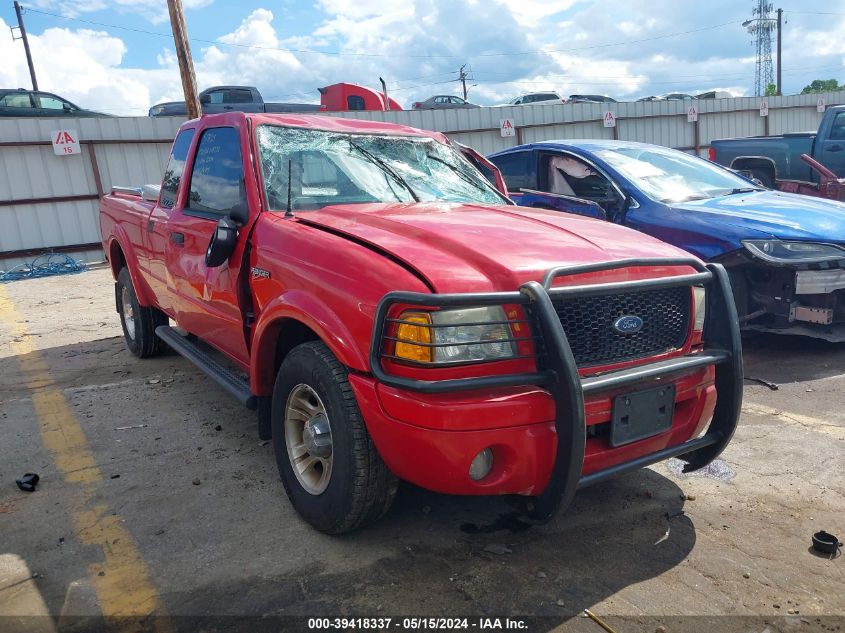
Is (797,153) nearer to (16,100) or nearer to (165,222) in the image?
(165,222)

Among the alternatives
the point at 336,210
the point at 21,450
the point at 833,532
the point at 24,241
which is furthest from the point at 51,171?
the point at 833,532

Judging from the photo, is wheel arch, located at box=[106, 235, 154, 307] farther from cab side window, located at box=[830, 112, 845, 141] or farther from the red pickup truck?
cab side window, located at box=[830, 112, 845, 141]

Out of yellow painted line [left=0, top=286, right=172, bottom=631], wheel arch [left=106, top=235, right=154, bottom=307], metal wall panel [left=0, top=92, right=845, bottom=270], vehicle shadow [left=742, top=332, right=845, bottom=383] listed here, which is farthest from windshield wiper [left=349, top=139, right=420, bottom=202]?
metal wall panel [left=0, top=92, right=845, bottom=270]

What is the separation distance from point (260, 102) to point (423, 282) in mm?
17963

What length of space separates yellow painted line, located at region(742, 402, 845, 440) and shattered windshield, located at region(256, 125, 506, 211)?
2085 mm

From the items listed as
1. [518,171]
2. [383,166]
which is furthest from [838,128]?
[383,166]

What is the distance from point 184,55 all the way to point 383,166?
9.79 m

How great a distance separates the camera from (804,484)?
3.31 m

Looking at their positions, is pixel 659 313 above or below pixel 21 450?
above

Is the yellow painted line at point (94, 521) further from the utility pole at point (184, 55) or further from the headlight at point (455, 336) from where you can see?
the utility pole at point (184, 55)

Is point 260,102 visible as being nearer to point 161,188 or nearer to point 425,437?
point 161,188

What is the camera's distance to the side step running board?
3.46 m

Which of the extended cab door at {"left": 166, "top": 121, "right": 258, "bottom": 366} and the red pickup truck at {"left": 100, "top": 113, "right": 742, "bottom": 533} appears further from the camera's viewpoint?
the extended cab door at {"left": 166, "top": 121, "right": 258, "bottom": 366}

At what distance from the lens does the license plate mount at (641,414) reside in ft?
8.46
